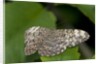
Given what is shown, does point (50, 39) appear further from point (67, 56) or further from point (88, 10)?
point (88, 10)

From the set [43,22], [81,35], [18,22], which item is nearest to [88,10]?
[81,35]

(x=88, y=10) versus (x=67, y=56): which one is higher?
(x=88, y=10)

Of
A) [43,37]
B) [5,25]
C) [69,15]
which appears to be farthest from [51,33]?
[5,25]

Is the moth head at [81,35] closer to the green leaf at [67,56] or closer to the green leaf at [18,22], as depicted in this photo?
the green leaf at [67,56]

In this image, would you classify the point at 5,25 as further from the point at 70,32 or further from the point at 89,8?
the point at 89,8

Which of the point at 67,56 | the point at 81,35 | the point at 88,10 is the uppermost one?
the point at 88,10
